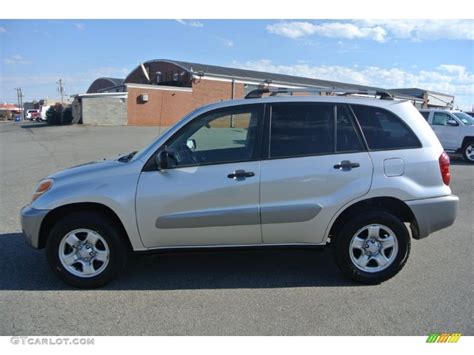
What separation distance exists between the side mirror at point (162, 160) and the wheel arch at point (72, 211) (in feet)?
2.17

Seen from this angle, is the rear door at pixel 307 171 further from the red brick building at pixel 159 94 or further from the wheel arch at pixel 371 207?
the red brick building at pixel 159 94

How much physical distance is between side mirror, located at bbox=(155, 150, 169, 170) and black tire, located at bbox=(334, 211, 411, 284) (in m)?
1.87

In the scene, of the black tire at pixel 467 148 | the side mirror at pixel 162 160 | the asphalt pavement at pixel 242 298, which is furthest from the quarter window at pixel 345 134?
the black tire at pixel 467 148

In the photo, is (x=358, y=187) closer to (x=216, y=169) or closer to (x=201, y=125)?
(x=216, y=169)

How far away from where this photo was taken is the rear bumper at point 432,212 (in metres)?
3.73

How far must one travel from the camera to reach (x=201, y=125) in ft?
12.5

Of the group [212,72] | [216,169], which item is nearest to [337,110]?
[216,169]

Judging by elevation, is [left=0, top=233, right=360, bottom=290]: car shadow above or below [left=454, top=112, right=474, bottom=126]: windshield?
below

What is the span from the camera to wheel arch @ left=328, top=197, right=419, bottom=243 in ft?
12.3

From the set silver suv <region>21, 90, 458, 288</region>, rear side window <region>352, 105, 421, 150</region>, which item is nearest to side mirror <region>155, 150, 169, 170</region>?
silver suv <region>21, 90, 458, 288</region>

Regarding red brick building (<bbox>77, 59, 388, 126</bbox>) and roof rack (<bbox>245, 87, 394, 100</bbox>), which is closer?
roof rack (<bbox>245, 87, 394, 100</bbox>)

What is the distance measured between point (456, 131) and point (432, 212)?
37.1 feet
